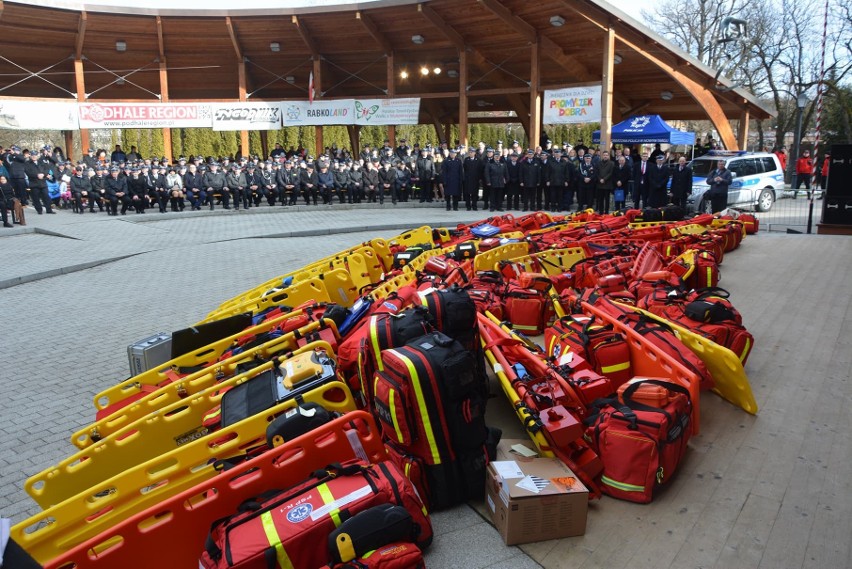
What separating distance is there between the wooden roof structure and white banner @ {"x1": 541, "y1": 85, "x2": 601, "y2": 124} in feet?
2.35

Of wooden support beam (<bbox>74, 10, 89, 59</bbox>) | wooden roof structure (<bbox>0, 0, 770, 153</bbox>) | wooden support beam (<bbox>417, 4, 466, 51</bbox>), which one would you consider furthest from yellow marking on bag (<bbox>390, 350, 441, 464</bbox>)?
wooden support beam (<bbox>74, 10, 89, 59</bbox>)

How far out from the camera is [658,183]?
16.8 m

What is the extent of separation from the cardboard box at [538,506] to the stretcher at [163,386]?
2.40 meters

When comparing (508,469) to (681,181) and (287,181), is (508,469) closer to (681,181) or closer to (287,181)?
(681,181)

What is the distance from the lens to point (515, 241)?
9156mm

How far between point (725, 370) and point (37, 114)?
24142 millimetres

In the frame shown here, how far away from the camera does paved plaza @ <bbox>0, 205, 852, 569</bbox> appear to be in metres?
3.27

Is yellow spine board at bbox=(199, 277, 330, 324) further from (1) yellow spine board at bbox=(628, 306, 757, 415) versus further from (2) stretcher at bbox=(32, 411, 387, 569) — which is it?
(1) yellow spine board at bbox=(628, 306, 757, 415)

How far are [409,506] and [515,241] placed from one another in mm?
6456

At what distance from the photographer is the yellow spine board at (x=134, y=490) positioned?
314 centimetres

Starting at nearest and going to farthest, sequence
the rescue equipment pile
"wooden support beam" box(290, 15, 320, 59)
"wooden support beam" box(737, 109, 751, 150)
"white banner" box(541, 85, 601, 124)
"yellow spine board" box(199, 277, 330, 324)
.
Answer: the rescue equipment pile
"yellow spine board" box(199, 277, 330, 324)
"white banner" box(541, 85, 601, 124)
"wooden support beam" box(737, 109, 751, 150)
"wooden support beam" box(290, 15, 320, 59)

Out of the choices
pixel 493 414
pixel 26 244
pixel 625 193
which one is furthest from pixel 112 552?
pixel 625 193

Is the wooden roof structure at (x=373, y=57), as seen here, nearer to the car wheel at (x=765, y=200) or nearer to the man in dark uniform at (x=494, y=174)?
the man in dark uniform at (x=494, y=174)

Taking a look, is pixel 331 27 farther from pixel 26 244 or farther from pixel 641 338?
pixel 641 338
